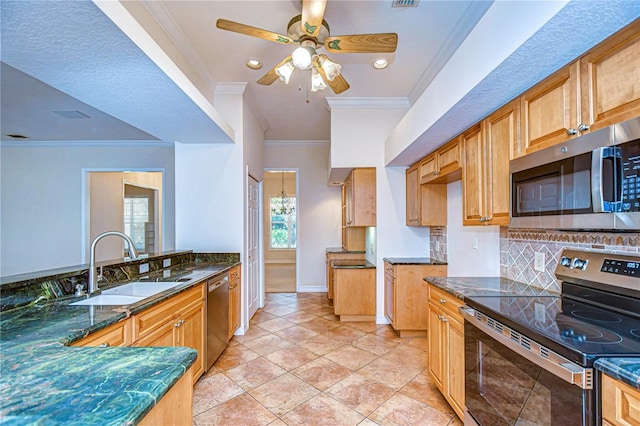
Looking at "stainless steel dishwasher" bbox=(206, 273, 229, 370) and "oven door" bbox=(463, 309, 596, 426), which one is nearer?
"oven door" bbox=(463, 309, 596, 426)

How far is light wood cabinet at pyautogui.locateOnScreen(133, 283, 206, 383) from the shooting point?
1.76 metres

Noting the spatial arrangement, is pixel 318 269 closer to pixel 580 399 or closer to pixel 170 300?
pixel 170 300

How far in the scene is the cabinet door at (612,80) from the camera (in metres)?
1.14

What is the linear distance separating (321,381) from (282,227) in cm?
793

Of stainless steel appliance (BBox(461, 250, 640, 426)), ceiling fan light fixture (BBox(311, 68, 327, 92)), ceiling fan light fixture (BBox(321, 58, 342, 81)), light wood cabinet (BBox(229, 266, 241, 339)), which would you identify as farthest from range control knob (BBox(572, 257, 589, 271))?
light wood cabinet (BBox(229, 266, 241, 339))

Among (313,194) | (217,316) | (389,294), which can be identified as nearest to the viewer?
(217,316)

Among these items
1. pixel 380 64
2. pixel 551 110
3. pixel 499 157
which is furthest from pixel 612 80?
pixel 380 64

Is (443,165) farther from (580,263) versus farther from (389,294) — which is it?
(389,294)

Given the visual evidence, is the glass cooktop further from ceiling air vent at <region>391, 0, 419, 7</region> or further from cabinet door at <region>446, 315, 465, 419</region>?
ceiling air vent at <region>391, 0, 419, 7</region>

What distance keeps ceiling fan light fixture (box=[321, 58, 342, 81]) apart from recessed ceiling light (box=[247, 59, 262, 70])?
3.54 feet

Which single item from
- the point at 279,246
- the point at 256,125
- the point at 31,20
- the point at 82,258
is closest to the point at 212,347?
the point at 31,20

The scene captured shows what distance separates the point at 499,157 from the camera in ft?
6.45

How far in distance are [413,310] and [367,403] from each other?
1486 mm

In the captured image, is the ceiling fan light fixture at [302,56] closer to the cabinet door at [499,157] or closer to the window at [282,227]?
the cabinet door at [499,157]
